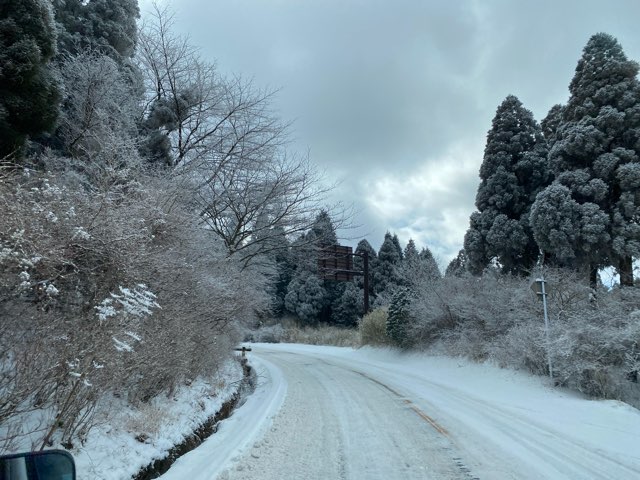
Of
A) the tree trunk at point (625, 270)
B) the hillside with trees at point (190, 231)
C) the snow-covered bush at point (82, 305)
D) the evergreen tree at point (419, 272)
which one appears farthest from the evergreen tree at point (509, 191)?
the snow-covered bush at point (82, 305)

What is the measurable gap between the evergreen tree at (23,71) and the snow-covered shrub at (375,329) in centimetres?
2198

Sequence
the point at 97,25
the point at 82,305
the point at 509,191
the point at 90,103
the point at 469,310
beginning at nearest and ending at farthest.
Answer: the point at 82,305 → the point at 90,103 → the point at 97,25 → the point at 469,310 → the point at 509,191

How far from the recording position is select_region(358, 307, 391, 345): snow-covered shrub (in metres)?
29.2

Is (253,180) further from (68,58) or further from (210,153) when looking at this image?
(68,58)

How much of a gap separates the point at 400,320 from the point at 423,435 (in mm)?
17700

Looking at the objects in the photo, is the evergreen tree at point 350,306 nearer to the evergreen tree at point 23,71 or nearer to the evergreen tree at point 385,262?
the evergreen tree at point 385,262

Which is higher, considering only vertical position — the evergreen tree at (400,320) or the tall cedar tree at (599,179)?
the tall cedar tree at (599,179)

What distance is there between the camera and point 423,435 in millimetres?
8336

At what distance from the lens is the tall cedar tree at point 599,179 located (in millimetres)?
17922

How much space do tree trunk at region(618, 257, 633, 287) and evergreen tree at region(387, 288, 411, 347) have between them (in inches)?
396

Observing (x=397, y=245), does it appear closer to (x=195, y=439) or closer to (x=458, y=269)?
(x=458, y=269)

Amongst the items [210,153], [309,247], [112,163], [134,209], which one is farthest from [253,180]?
[134,209]

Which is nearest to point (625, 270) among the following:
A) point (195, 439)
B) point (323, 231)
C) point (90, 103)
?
point (323, 231)

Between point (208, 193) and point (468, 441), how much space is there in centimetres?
1330
